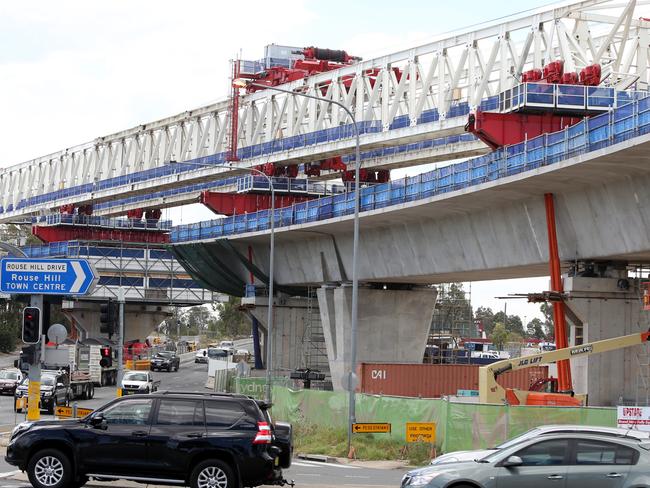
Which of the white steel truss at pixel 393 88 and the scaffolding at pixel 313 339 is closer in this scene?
the white steel truss at pixel 393 88

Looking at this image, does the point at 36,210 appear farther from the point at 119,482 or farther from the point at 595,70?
the point at 119,482

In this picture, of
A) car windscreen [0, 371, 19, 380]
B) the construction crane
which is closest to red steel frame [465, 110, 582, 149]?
the construction crane

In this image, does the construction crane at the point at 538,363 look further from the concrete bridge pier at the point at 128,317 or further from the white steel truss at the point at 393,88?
the concrete bridge pier at the point at 128,317

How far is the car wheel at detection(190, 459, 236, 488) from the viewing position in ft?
61.8

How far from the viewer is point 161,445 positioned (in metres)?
19.0

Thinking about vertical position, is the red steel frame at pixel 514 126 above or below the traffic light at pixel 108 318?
above

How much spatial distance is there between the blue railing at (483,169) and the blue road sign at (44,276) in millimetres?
14372

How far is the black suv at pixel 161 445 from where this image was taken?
18.9 m

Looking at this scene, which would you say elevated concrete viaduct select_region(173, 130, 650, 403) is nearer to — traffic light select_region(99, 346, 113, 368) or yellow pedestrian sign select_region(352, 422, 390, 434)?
yellow pedestrian sign select_region(352, 422, 390, 434)

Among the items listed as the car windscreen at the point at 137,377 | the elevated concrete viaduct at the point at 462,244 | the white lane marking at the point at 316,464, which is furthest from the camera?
the car windscreen at the point at 137,377

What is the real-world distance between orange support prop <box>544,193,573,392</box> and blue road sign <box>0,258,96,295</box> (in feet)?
52.6

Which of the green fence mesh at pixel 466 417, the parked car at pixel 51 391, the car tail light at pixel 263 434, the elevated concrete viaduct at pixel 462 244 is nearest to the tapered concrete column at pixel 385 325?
the elevated concrete viaduct at pixel 462 244

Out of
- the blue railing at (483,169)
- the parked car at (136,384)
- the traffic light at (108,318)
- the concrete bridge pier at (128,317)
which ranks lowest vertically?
the parked car at (136,384)

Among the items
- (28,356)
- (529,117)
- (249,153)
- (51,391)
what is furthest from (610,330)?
(249,153)
